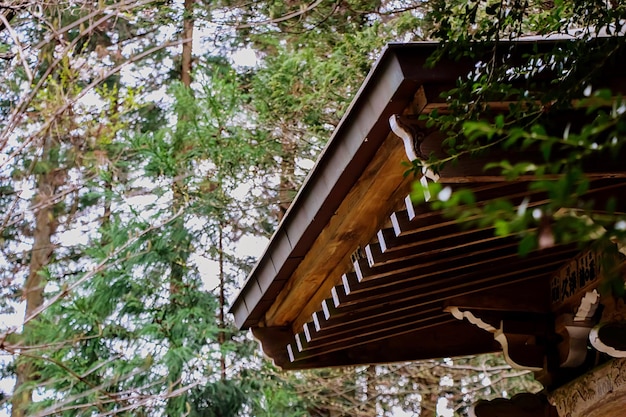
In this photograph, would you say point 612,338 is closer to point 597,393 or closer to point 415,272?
point 597,393

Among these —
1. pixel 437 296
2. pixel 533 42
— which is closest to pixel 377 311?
pixel 437 296

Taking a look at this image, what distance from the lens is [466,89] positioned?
200cm

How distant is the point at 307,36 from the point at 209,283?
9.36 ft

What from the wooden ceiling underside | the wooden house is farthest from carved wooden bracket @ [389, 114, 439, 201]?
the wooden ceiling underside

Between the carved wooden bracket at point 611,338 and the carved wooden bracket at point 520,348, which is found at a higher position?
the carved wooden bracket at point 520,348

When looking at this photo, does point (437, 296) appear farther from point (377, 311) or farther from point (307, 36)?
point (307, 36)

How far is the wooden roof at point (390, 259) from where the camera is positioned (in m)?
2.18

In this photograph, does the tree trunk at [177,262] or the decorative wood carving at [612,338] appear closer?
the decorative wood carving at [612,338]

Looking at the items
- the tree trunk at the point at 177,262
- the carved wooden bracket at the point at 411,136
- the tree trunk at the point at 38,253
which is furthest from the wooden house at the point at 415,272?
the tree trunk at the point at 38,253

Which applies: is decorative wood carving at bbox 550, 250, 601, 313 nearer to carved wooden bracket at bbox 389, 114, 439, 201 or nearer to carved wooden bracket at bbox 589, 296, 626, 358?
carved wooden bracket at bbox 589, 296, 626, 358

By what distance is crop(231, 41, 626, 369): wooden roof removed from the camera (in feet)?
7.16

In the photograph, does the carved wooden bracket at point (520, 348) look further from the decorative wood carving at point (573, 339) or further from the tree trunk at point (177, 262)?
the tree trunk at point (177, 262)

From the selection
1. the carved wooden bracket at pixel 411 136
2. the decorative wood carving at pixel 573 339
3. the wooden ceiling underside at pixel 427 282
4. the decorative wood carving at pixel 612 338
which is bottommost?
the decorative wood carving at pixel 612 338

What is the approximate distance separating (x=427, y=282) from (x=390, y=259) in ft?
1.67
